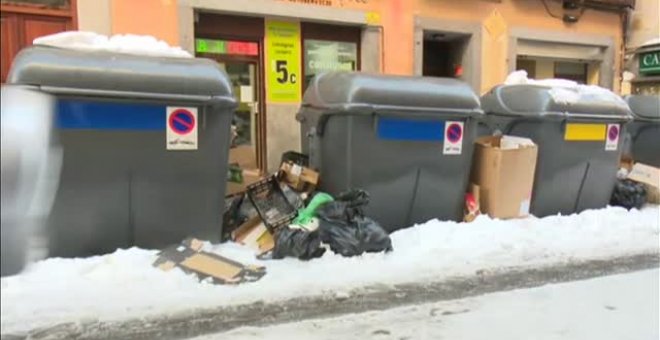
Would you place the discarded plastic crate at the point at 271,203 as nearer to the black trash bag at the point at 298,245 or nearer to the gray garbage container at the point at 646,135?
the black trash bag at the point at 298,245

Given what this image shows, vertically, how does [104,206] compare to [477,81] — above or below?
below

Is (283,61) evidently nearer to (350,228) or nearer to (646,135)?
(350,228)

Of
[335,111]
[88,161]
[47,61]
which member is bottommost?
[88,161]

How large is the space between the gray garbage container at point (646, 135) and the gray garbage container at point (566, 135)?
1354 millimetres

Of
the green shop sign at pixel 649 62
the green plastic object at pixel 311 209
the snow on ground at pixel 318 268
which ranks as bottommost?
the snow on ground at pixel 318 268

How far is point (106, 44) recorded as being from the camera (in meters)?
4.21

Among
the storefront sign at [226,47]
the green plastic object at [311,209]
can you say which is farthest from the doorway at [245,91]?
the green plastic object at [311,209]

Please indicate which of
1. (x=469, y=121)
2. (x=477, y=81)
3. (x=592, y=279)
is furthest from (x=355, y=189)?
(x=477, y=81)

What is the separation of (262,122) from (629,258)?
440 cm

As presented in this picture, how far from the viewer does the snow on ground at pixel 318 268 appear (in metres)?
3.26

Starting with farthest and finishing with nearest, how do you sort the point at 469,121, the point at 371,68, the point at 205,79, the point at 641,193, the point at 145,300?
the point at 371,68 → the point at 641,193 → the point at 469,121 → the point at 205,79 → the point at 145,300

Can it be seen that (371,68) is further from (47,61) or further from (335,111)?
(47,61)

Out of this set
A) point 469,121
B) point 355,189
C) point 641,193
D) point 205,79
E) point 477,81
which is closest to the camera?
point 205,79

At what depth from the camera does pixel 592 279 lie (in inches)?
169
